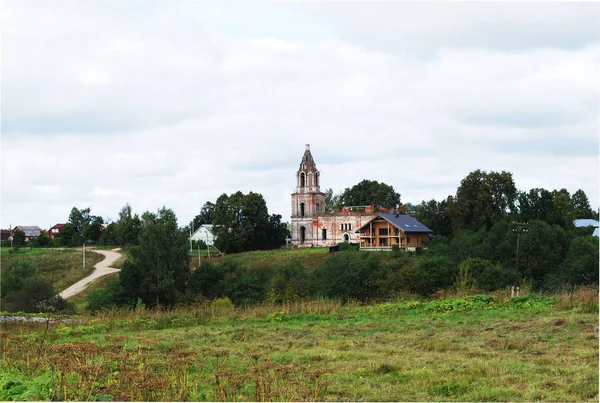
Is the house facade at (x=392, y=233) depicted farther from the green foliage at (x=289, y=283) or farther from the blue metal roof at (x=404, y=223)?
the green foliage at (x=289, y=283)

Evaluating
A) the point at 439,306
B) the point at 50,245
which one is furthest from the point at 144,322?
the point at 50,245

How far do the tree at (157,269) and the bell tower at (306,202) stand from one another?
34.6m

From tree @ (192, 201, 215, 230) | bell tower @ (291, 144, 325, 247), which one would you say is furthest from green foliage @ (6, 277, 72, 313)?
tree @ (192, 201, 215, 230)

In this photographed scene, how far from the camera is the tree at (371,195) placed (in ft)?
282

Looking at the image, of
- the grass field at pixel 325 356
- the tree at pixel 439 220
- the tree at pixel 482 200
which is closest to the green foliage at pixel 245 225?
the tree at pixel 439 220

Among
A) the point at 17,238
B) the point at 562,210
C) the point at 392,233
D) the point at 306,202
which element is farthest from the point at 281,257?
the point at 17,238

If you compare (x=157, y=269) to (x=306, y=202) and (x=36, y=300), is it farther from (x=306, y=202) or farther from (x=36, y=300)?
(x=306, y=202)

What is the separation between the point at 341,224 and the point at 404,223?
8146 millimetres

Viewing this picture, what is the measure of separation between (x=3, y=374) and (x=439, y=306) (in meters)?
13.2

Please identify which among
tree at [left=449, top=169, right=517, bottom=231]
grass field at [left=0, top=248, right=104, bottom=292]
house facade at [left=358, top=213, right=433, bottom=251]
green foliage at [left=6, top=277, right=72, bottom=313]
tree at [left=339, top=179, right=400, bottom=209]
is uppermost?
tree at [left=339, top=179, right=400, bottom=209]

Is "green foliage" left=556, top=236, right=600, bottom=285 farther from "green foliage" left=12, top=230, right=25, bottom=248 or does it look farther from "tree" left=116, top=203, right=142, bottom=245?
"green foliage" left=12, top=230, right=25, bottom=248

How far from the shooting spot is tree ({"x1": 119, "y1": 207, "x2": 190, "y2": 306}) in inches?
1330

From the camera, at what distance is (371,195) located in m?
86.6

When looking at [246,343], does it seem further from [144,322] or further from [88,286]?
[88,286]
